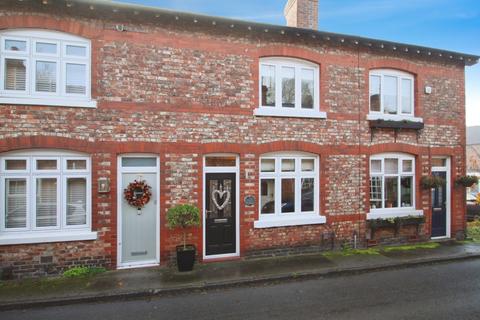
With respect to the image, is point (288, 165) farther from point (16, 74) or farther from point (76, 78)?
point (16, 74)

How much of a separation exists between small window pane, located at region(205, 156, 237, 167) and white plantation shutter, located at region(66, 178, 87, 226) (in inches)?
123

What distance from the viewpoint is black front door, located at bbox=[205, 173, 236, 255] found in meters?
8.09

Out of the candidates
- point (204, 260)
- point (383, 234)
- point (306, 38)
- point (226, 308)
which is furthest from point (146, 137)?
point (383, 234)

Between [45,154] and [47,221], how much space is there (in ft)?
5.26

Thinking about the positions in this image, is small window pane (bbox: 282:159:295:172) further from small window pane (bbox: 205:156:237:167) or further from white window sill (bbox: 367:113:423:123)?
white window sill (bbox: 367:113:423:123)

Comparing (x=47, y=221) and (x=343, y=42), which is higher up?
(x=343, y=42)

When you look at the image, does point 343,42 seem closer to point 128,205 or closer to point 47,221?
point 128,205

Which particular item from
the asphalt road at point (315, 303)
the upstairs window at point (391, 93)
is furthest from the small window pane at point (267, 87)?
the asphalt road at point (315, 303)

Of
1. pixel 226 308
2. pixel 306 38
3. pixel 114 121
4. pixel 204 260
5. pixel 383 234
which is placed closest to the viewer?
pixel 226 308

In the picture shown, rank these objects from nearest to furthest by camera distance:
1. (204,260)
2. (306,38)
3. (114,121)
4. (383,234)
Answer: (114,121)
(204,260)
(306,38)
(383,234)

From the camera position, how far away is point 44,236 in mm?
6840

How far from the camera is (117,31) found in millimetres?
7367

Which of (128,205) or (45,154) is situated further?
(128,205)

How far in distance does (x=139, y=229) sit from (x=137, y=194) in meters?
0.94
